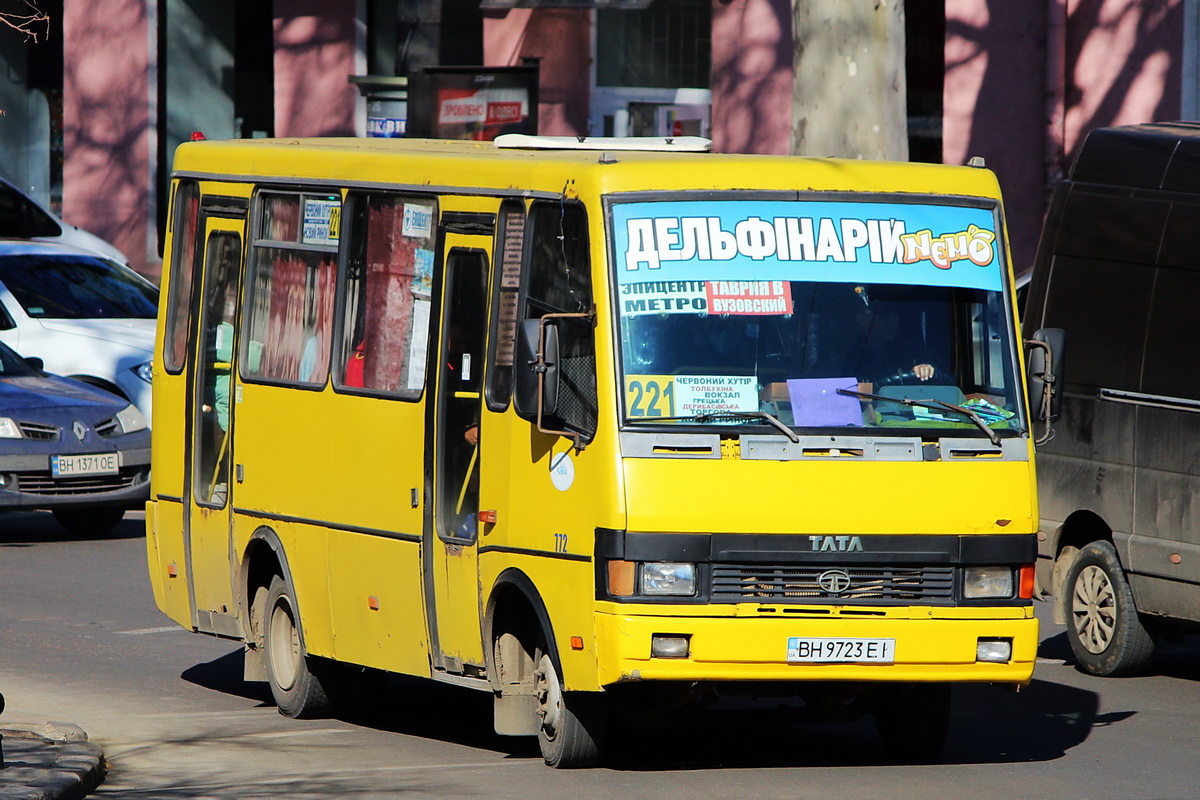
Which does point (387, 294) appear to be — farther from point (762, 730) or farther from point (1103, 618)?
point (1103, 618)

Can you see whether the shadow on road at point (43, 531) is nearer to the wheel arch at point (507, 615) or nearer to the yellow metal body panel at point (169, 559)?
the yellow metal body panel at point (169, 559)

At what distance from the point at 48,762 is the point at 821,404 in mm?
3194

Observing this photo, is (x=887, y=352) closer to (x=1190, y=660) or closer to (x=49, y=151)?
(x=1190, y=660)

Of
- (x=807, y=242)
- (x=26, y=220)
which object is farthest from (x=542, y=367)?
(x=26, y=220)

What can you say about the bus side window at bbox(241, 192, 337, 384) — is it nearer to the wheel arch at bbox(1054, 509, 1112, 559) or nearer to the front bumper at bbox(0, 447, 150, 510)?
the wheel arch at bbox(1054, 509, 1112, 559)

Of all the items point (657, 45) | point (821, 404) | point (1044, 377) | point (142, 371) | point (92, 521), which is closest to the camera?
point (821, 404)

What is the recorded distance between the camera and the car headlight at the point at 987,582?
28.1 feet

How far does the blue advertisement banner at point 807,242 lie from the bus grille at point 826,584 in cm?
111

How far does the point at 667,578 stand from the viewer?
27.3 feet

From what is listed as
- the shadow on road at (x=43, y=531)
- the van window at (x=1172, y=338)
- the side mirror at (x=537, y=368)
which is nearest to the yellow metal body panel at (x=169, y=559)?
the side mirror at (x=537, y=368)

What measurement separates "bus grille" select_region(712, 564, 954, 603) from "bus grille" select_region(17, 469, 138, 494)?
9304 mm

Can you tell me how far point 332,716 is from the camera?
1065cm

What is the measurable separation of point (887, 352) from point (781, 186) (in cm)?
75

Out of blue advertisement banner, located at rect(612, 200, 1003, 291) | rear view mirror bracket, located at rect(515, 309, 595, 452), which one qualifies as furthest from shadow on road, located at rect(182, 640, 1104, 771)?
blue advertisement banner, located at rect(612, 200, 1003, 291)
